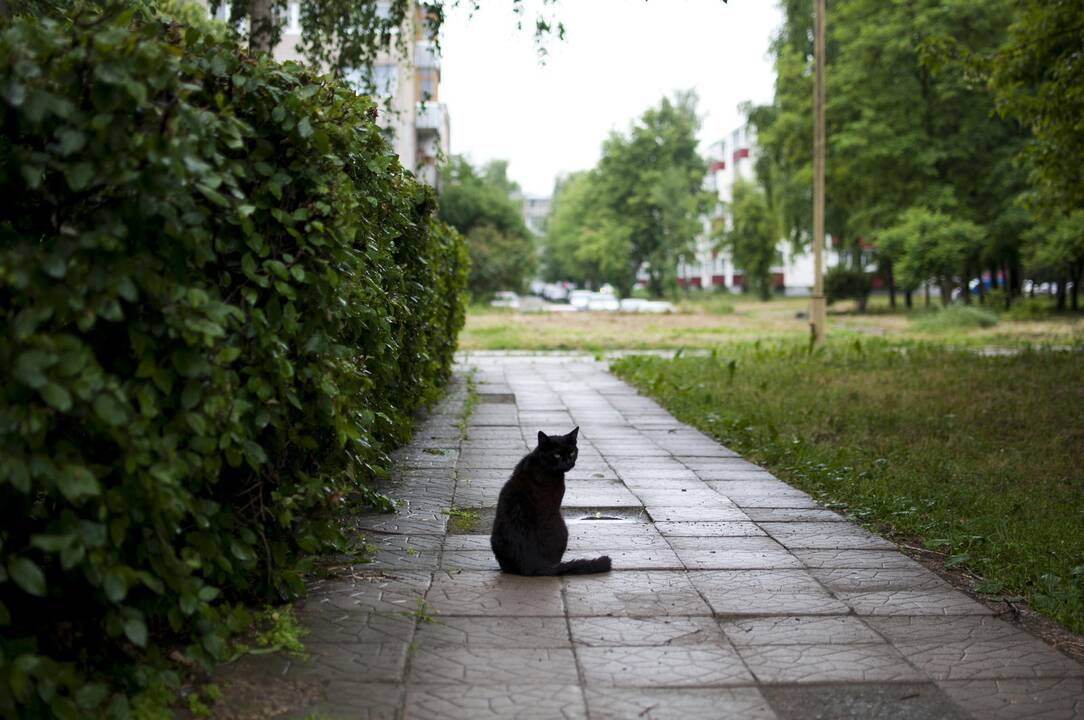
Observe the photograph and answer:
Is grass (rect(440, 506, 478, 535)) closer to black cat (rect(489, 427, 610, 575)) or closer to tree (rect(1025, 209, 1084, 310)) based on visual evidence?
black cat (rect(489, 427, 610, 575))

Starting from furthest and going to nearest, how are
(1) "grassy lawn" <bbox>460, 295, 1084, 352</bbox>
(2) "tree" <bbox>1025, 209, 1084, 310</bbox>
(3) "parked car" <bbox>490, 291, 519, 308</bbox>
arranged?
(3) "parked car" <bbox>490, 291, 519, 308</bbox> < (2) "tree" <bbox>1025, 209, 1084, 310</bbox> < (1) "grassy lawn" <bbox>460, 295, 1084, 352</bbox>

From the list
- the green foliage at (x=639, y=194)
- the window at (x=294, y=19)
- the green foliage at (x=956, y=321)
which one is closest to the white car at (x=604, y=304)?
the green foliage at (x=639, y=194)

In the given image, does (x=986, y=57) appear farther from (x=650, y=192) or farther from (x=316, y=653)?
(x=650, y=192)

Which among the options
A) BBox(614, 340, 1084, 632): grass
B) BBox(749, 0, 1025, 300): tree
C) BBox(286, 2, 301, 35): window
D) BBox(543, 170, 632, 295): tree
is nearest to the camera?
BBox(614, 340, 1084, 632): grass

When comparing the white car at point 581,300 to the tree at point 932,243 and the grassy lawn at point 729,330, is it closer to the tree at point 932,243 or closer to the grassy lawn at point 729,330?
the grassy lawn at point 729,330

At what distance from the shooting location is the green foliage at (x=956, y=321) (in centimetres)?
3095

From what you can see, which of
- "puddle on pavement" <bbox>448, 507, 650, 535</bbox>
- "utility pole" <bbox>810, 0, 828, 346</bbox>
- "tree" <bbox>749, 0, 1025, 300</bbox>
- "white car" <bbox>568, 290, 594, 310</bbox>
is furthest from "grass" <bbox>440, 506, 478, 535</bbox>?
"white car" <bbox>568, 290, 594, 310</bbox>

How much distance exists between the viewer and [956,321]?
3136cm

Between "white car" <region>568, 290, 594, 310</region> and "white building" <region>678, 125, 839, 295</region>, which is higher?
"white building" <region>678, 125, 839, 295</region>

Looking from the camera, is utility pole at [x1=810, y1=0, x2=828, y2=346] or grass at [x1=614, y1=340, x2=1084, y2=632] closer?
grass at [x1=614, y1=340, x2=1084, y2=632]

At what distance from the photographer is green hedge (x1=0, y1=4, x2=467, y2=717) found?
9.39ft

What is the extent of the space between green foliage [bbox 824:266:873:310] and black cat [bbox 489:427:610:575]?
4341 centimetres

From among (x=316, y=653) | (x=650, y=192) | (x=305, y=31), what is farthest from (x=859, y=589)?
(x=650, y=192)

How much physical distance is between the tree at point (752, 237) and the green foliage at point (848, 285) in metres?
14.8
